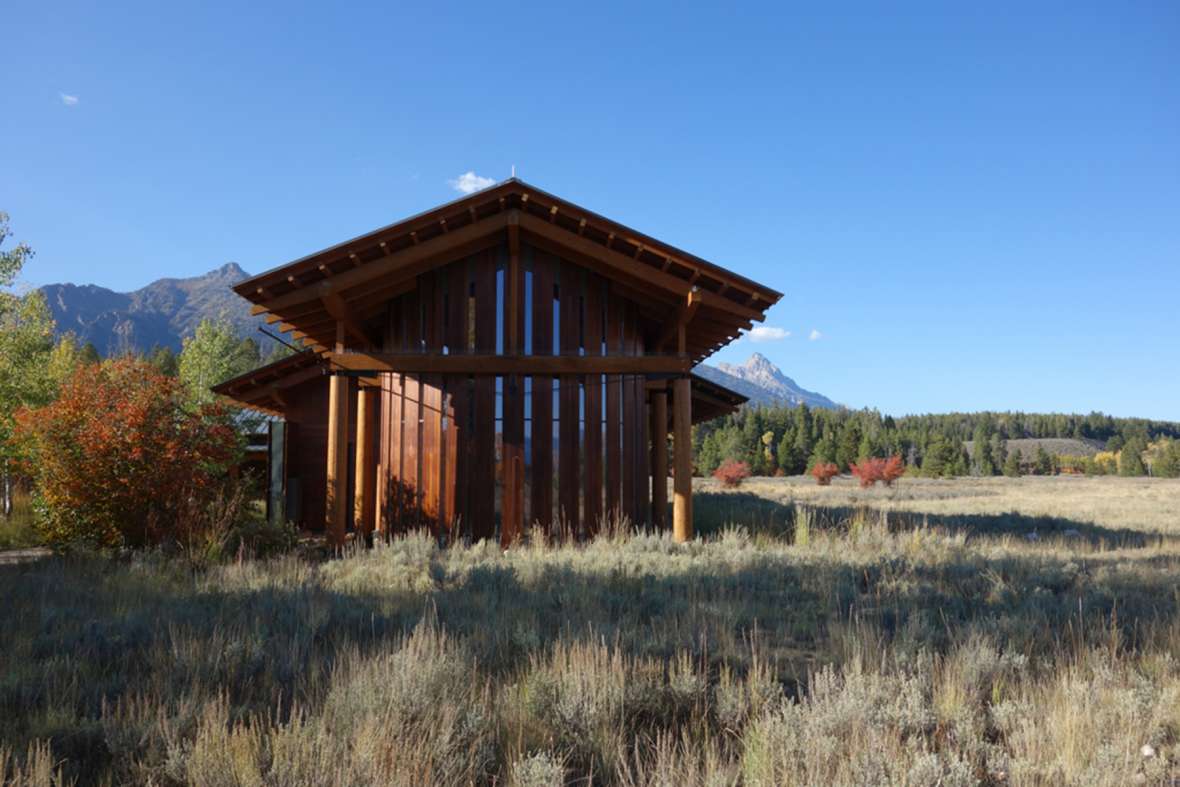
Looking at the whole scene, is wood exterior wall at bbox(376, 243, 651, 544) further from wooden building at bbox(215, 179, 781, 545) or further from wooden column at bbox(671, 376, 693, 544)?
wooden column at bbox(671, 376, 693, 544)

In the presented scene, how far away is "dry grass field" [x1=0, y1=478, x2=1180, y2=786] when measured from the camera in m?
3.63

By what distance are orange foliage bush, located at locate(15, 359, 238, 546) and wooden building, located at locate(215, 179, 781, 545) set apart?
2.18 metres

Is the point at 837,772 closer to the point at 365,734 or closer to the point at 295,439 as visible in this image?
the point at 365,734

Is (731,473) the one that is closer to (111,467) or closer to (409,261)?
(409,261)

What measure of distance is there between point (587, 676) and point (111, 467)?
30.2 feet

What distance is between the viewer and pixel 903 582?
7.97m

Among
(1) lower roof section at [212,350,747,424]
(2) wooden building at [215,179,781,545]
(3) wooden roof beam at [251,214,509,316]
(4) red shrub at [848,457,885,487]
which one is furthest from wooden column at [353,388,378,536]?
(4) red shrub at [848,457,885,487]

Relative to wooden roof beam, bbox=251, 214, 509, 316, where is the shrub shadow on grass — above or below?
below

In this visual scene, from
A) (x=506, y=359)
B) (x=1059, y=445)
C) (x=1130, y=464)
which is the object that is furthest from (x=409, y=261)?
→ (x=1059, y=445)

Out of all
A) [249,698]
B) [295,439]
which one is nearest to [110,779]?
[249,698]

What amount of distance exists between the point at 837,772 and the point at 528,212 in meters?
9.66

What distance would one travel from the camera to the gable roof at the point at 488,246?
10867 millimetres

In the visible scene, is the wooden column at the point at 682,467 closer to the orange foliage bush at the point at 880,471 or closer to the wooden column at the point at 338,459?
the wooden column at the point at 338,459

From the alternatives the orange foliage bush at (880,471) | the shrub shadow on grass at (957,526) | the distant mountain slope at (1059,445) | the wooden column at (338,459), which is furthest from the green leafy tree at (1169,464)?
the wooden column at (338,459)
